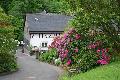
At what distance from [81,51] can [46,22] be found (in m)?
43.7

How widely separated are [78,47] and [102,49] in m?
2.61

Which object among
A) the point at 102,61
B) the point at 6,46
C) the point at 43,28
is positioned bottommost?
the point at 102,61

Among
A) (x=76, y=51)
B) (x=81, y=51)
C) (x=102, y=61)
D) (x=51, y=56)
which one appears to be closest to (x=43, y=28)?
(x=51, y=56)

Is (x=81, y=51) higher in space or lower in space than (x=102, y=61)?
higher

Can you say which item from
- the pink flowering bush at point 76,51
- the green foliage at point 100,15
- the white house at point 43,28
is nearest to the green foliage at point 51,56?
the pink flowering bush at point 76,51

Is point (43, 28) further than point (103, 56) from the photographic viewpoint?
Yes

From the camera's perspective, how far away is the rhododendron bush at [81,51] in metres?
24.7

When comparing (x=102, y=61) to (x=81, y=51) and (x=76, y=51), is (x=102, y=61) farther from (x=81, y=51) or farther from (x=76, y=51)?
(x=76, y=51)

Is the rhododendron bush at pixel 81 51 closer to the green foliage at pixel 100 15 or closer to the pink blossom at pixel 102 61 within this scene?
the pink blossom at pixel 102 61

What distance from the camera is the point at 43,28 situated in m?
68.6

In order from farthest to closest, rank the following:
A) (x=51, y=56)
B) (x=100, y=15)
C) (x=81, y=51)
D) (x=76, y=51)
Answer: (x=51, y=56) → (x=76, y=51) → (x=81, y=51) → (x=100, y=15)

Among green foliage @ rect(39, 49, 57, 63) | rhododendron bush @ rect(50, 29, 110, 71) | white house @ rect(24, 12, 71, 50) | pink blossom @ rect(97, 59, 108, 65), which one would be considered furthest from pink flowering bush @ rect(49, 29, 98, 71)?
white house @ rect(24, 12, 71, 50)

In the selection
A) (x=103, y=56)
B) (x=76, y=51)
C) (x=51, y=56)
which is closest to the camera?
(x=103, y=56)

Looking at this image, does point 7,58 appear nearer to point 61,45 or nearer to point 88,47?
point 61,45
